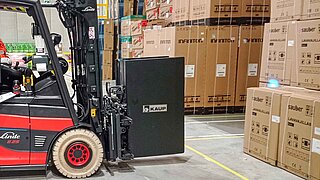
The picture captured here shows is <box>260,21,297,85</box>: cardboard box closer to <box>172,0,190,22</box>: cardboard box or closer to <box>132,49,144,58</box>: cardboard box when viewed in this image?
<box>172,0,190,22</box>: cardboard box

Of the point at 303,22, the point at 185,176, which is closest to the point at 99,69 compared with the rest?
the point at 185,176

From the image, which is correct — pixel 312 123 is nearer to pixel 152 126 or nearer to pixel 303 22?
pixel 303 22

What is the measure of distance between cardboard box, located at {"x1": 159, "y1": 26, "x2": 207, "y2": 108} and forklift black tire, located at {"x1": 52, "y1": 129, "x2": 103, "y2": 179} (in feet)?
13.5

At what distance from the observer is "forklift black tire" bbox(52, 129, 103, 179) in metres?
4.30

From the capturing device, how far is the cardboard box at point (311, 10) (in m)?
4.90

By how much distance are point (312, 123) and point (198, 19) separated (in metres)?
4.71

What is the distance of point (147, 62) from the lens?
4.68 m

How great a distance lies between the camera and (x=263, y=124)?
17.0ft

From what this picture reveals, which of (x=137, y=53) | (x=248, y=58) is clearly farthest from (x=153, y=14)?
(x=248, y=58)

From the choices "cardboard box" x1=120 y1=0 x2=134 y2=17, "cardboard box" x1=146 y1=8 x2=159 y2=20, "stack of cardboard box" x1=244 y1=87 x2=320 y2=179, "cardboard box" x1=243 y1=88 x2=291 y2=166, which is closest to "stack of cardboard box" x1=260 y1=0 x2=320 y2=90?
"stack of cardboard box" x1=244 y1=87 x2=320 y2=179

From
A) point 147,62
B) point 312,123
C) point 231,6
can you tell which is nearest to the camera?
point 312,123

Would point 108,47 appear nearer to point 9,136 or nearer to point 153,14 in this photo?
point 153,14

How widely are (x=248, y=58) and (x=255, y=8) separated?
1084 mm

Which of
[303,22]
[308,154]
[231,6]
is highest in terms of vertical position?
[231,6]
